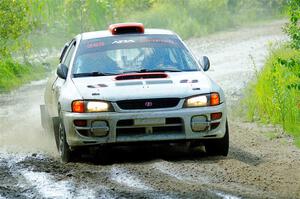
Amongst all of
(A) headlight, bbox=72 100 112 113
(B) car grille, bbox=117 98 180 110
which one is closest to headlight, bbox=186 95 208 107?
(B) car grille, bbox=117 98 180 110

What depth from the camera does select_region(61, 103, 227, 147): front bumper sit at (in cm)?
971

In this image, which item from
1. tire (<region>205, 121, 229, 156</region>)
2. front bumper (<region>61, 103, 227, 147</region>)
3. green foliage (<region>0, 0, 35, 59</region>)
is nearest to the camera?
front bumper (<region>61, 103, 227, 147</region>)

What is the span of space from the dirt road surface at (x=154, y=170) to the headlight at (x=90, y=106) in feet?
1.77

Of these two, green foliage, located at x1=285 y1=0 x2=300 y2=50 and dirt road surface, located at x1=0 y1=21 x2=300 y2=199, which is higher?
Result: green foliage, located at x1=285 y1=0 x2=300 y2=50

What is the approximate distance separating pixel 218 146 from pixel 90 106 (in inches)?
60.2

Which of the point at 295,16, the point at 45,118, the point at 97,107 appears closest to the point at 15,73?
the point at 45,118

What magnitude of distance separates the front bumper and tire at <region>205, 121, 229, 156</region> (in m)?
0.37

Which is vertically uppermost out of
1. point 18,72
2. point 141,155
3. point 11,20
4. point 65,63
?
point 65,63

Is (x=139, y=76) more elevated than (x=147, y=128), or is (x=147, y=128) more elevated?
(x=139, y=76)

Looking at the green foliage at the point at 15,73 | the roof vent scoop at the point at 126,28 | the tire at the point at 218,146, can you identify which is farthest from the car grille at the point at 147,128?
the green foliage at the point at 15,73

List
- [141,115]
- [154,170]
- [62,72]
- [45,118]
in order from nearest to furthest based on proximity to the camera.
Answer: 1. [154,170]
2. [141,115]
3. [62,72]
4. [45,118]

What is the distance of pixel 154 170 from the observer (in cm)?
934

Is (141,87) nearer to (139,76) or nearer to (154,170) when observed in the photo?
(139,76)

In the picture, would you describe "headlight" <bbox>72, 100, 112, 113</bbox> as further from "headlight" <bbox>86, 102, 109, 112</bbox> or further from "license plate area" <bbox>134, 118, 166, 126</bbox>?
"license plate area" <bbox>134, 118, 166, 126</bbox>
